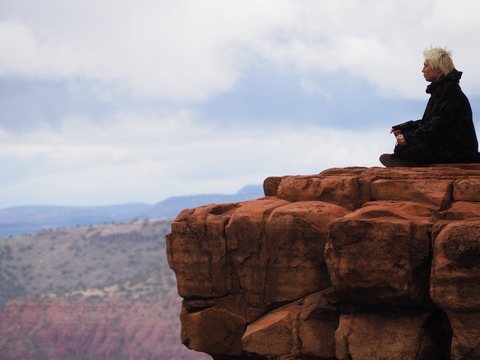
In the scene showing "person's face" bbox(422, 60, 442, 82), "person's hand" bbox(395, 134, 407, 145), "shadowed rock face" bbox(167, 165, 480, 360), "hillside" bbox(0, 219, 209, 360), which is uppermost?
"person's face" bbox(422, 60, 442, 82)

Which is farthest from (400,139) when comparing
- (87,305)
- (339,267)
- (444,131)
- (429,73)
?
(87,305)

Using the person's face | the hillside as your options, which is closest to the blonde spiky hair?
the person's face

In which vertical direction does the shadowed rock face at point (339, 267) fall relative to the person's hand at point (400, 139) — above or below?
below

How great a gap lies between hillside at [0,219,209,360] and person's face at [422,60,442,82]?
9632 cm

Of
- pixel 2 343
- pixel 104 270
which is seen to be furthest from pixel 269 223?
pixel 104 270

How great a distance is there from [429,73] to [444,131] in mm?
1137

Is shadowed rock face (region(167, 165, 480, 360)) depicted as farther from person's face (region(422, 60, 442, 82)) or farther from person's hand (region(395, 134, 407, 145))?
person's face (region(422, 60, 442, 82))

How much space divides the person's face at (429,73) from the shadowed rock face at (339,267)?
5.87 ft

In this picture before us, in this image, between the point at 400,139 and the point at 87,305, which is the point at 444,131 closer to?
the point at 400,139

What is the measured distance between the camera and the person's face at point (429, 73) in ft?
57.9

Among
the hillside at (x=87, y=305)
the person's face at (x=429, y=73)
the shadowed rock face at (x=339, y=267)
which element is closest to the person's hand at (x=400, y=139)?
the shadowed rock face at (x=339, y=267)

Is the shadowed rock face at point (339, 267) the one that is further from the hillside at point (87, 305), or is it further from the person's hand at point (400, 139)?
the hillside at point (87, 305)

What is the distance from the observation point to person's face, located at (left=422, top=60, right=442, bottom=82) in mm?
17656

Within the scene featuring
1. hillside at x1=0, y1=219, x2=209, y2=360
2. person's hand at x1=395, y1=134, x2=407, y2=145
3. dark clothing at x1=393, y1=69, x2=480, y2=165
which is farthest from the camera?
hillside at x1=0, y1=219, x2=209, y2=360
